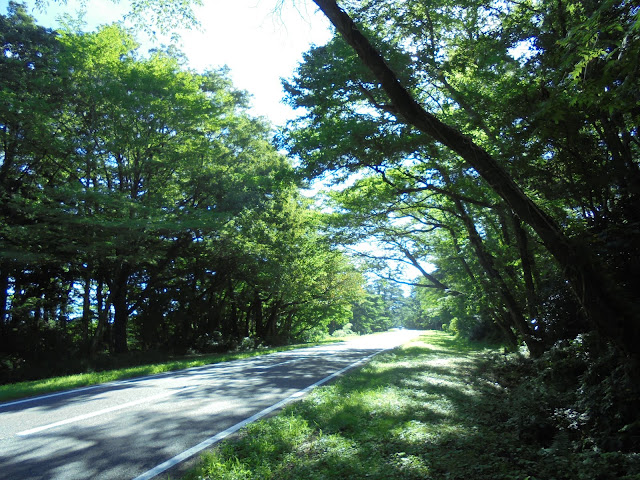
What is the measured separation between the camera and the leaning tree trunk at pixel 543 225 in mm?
3785

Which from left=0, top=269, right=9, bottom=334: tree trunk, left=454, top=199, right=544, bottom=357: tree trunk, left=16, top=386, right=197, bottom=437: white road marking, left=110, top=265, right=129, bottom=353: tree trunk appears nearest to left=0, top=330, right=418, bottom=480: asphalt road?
left=16, top=386, right=197, bottom=437: white road marking

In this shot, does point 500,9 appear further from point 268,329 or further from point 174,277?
point 268,329

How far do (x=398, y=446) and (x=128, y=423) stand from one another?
3795 mm

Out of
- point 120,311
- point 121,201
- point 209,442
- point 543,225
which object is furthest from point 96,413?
A: point 120,311

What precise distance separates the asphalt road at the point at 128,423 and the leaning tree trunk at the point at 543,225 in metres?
4.60

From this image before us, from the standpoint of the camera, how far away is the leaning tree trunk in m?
3.79

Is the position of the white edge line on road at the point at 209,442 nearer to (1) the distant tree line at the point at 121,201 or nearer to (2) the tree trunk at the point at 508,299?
(2) the tree trunk at the point at 508,299

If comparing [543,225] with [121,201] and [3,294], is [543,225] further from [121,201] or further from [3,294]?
[3,294]

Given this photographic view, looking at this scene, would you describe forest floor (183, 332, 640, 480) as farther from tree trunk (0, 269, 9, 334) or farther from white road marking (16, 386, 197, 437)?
tree trunk (0, 269, 9, 334)

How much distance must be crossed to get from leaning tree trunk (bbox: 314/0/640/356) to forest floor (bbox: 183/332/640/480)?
1.29m

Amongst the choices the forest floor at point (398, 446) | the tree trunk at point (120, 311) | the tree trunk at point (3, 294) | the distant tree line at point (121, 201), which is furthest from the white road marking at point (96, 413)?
the tree trunk at point (3, 294)

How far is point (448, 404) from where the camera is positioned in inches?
228

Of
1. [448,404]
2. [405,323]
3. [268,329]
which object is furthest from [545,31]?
[405,323]

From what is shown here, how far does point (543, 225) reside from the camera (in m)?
4.31
